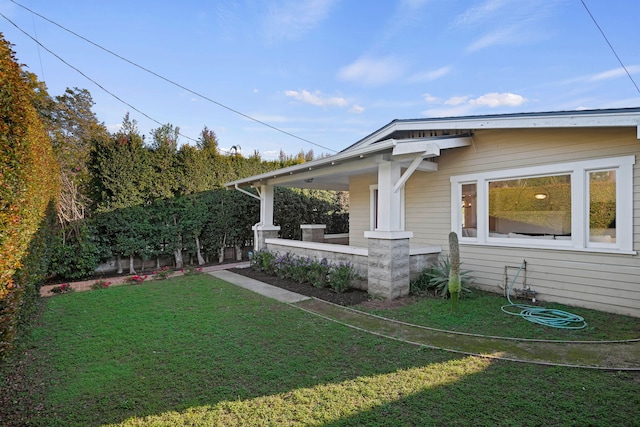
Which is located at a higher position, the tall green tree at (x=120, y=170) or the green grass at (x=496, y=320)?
the tall green tree at (x=120, y=170)

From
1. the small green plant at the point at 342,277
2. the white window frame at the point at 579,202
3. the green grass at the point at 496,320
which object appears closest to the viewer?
the green grass at the point at 496,320

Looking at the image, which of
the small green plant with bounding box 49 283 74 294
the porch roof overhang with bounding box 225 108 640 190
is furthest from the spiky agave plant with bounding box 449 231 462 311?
the small green plant with bounding box 49 283 74 294

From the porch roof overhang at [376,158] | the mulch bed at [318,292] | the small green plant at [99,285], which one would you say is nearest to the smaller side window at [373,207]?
the porch roof overhang at [376,158]

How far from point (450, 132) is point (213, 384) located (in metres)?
6.90

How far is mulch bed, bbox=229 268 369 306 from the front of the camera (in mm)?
6188

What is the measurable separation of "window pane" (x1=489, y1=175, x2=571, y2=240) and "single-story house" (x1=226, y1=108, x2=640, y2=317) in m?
0.02

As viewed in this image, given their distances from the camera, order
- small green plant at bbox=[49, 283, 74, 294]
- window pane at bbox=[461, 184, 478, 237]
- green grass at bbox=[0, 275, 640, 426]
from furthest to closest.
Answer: small green plant at bbox=[49, 283, 74, 294] < window pane at bbox=[461, 184, 478, 237] < green grass at bbox=[0, 275, 640, 426]

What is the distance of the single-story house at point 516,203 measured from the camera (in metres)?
4.95

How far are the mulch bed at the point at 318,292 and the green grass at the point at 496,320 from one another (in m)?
0.84

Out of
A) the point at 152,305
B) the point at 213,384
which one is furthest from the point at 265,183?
the point at 213,384

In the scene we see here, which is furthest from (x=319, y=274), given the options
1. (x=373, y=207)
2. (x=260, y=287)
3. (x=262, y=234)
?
(x=262, y=234)

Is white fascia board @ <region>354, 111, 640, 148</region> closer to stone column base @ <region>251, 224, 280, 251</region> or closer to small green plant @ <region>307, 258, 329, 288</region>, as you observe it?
small green plant @ <region>307, 258, 329, 288</region>

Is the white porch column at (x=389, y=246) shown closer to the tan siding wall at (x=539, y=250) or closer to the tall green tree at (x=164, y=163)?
the tan siding wall at (x=539, y=250)

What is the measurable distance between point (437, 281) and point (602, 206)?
9.78 feet
